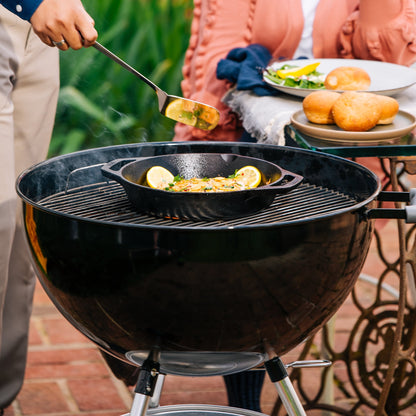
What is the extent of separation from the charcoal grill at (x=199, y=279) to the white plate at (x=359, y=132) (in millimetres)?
232

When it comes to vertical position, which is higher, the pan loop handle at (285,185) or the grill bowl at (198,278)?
the pan loop handle at (285,185)

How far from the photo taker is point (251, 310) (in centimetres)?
98

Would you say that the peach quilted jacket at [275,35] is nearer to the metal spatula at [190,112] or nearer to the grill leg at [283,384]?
the metal spatula at [190,112]

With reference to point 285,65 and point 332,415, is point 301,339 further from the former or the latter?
point 332,415

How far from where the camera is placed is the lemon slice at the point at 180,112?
141 cm

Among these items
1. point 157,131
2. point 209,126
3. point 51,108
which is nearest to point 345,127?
point 209,126

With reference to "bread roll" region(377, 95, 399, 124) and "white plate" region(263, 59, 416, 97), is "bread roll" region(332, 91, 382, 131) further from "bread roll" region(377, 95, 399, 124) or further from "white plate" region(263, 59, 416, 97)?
"white plate" region(263, 59, 416, 97)

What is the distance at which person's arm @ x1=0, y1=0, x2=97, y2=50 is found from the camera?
47.1 inches

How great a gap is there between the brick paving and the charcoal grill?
1020 millimetres

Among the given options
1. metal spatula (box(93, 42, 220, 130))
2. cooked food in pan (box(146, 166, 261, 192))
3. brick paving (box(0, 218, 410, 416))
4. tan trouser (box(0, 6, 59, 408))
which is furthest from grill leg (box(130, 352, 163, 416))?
brick paving (box(0, 218, 410, 416))

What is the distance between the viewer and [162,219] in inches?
→ 45.9

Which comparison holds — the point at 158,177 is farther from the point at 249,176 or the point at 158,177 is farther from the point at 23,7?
the point at 23,7

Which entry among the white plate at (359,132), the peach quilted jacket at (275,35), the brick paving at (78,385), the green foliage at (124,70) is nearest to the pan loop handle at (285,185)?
the white plate at (359,132)

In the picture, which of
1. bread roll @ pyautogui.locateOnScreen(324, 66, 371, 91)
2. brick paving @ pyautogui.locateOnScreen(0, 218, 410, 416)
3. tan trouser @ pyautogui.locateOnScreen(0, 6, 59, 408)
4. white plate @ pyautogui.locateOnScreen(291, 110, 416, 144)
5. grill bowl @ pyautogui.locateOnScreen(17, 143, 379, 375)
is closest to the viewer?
grill bowl @ pyautogui.locateOnScreen(17, 143, 379, 375)
